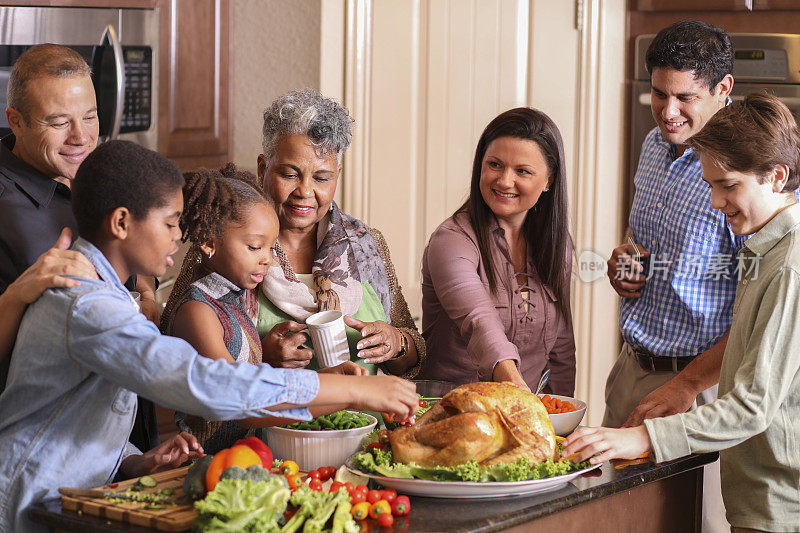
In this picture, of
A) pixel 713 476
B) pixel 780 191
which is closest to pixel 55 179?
pixel 780 191

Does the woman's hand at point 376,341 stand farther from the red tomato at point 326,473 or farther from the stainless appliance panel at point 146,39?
the stainless appliance panel at point 146,39

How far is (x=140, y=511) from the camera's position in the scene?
1352 mm

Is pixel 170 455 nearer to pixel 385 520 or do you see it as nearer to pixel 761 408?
pixel 385 520

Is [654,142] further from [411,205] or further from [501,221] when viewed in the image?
[411,205]

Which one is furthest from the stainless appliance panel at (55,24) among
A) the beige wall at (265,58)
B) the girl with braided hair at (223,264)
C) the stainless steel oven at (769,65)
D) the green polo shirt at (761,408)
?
the stainless steel oven at (769,65)

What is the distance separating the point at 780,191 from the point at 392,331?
32.8 inches

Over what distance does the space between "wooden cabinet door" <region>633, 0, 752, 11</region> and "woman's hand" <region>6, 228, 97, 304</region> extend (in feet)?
8.32

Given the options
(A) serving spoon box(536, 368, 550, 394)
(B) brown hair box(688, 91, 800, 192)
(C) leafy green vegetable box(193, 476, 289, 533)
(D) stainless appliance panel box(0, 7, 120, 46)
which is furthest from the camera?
(D) stainless appliance panel box(0, 7, 120, 46)

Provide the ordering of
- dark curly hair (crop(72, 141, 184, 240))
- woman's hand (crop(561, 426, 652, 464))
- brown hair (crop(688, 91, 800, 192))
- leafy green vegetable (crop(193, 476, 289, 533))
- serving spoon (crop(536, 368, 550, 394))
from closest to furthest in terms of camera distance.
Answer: leafy green vegetable (crop(193, 476, 289, 533)) → dark curly hair (crop(72, 141, 184, 240)) → woman's hand (crop(561, 426, 652, 464)) → brown hair (crop(688, 91, 800, 192)) → serving spoon (crop(536, 368, 550, 394))

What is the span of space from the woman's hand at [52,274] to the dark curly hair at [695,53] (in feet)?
4.68

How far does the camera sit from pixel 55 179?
192 centimetres

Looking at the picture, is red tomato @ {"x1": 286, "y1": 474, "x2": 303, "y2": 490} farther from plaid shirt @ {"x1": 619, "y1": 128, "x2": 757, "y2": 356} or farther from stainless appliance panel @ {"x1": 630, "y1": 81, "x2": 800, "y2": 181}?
stainless appliance panel @ {"x1": 630, "y1": 81, "x2": 800, "y2": 181}

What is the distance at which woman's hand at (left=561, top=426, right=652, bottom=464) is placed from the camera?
159cm

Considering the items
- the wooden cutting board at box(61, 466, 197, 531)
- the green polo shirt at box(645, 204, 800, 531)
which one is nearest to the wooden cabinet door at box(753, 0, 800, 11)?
the green polo shirt at box(645, 204, 800, 531)
